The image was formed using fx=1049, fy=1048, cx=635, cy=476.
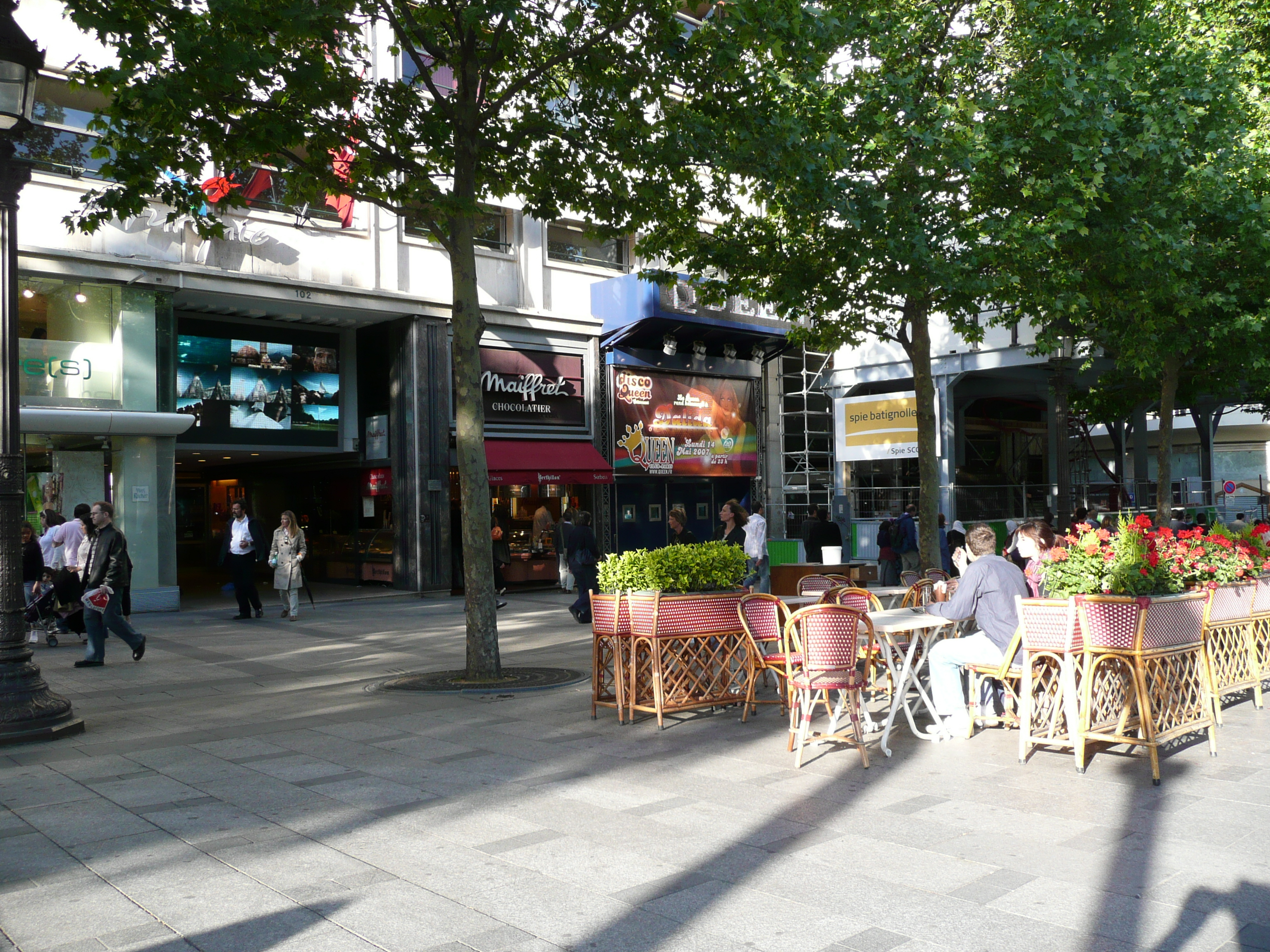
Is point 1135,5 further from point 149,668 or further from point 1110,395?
point 149,668

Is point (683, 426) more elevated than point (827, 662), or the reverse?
point (683, 426)

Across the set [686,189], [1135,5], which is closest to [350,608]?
[686,189]

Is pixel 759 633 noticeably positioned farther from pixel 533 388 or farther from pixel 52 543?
pixel 533 388

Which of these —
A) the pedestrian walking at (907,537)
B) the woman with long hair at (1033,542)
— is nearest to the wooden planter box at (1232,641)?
the woman with long hair at (1033,542)

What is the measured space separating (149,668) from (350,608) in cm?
684

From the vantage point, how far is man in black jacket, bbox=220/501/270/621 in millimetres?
15312

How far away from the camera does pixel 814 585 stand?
1059 cm

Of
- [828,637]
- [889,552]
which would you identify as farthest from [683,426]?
[828,637]

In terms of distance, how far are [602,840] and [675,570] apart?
308cm

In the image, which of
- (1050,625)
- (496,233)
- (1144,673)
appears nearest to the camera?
(1144,673)

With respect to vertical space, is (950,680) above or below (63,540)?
below

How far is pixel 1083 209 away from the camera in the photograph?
555 inches

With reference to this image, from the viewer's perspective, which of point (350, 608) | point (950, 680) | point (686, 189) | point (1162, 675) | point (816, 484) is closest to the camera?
point (1162, 675)

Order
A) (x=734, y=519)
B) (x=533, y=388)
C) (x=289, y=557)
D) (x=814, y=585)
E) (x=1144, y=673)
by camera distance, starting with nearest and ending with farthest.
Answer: (x=1144, y=673), (x=814, y=585), (x=734, y=519), (x=289, y=557), (x=533, y=388)
